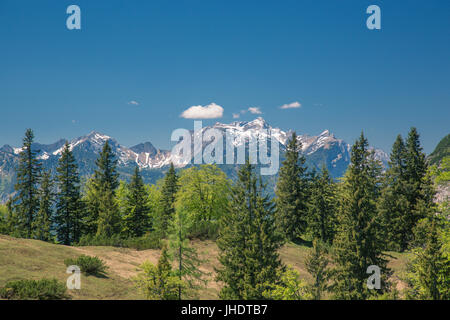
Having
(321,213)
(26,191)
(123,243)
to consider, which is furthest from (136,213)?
(321,213)

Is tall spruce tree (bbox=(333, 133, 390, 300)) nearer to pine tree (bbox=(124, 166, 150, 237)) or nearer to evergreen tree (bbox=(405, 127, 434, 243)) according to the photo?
evergreen tree (bbox=(405, 127, 434, 243))

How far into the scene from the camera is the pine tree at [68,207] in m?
45.1

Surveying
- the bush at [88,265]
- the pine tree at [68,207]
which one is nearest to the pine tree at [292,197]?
the bush at [88,265]

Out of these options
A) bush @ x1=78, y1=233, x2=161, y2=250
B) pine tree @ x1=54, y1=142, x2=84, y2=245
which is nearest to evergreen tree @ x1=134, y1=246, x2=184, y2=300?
bush @ x1=78, y1=233, x2=161, y2=250

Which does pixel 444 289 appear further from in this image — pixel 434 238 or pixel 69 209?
pixel 69 209

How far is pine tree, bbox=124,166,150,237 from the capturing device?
1907 inches

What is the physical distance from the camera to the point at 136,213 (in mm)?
48875

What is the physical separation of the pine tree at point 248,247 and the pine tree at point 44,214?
34.2 m

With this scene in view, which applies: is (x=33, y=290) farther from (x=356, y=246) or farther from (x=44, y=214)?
(x=44, y=214)

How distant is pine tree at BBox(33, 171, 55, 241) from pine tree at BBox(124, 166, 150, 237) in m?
11.9

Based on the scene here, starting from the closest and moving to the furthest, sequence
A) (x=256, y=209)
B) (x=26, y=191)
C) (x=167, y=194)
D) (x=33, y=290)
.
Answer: (x=33, y=290) → (x=256, y=209) → (x=26, y=191) → (x=167, y=194)

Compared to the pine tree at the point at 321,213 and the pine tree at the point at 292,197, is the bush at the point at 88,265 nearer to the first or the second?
the pine tree at the point at 292,197

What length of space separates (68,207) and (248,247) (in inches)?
1342
